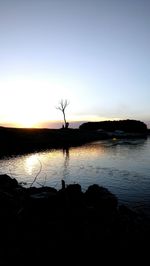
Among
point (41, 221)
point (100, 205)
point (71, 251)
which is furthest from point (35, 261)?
point (100, 205)

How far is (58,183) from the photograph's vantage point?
3017 centimetres

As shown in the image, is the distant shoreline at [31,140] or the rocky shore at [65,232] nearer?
the rocky shore at [65,232]

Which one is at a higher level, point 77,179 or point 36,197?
point 36,197

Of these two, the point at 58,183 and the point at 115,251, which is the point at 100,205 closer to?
the point at 115,251

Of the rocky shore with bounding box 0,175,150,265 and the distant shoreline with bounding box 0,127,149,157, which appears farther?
the distant shoreline with bounding box 0,127,149,157

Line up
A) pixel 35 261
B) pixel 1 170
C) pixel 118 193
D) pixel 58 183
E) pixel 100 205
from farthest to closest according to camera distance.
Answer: pixel 1 170
pixel 58 183
pixel 118 193
pixel 100 205
pixel 35 261

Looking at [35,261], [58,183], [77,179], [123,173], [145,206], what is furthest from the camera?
[123,173]

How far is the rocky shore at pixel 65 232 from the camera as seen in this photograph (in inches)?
451

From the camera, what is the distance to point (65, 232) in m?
12.9

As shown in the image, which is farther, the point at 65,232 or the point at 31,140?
the point at 31,140

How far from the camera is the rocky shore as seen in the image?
11453mm

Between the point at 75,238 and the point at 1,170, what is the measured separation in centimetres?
2914

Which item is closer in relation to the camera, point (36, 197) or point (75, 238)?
point (75, 238)

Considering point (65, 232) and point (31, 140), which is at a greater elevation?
point (31, 140)
